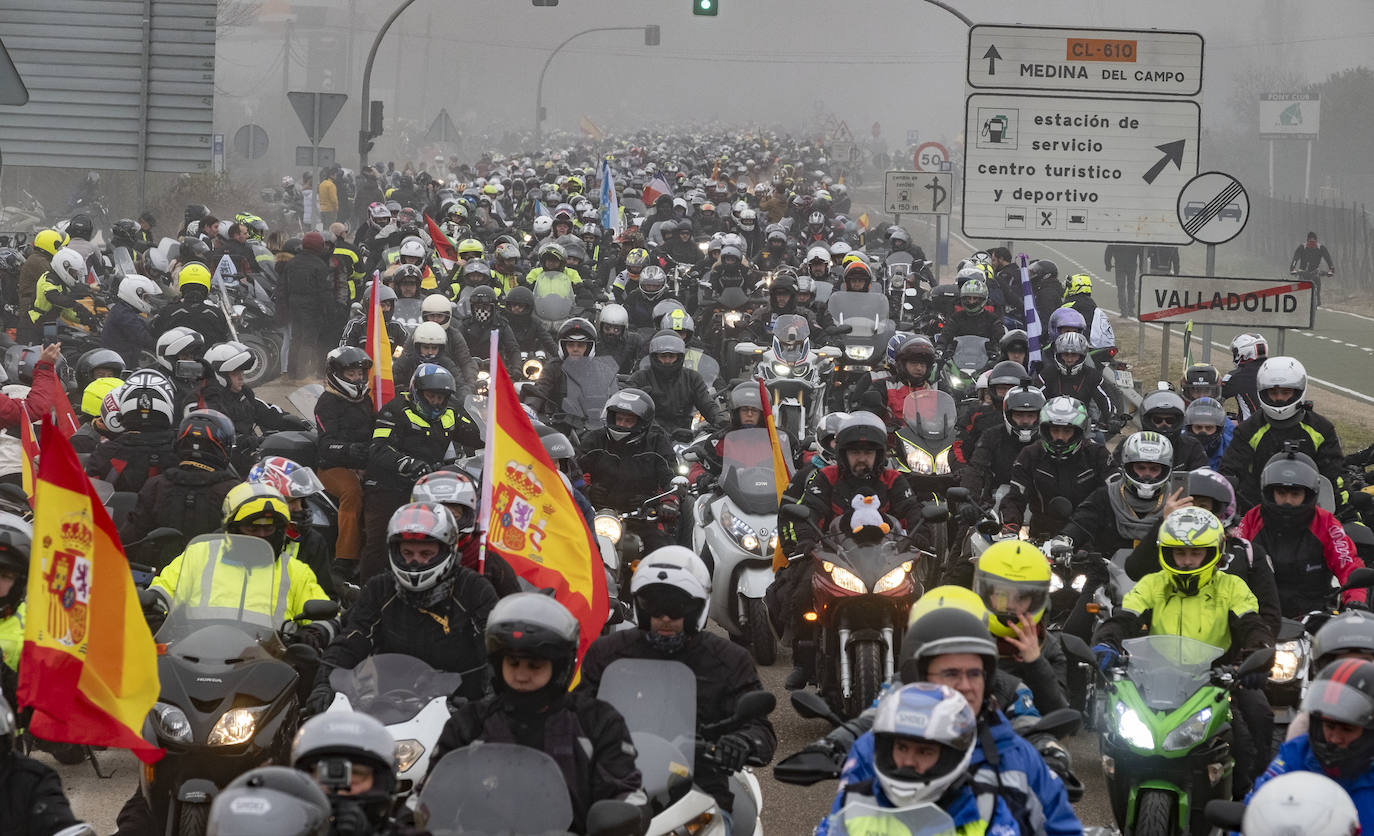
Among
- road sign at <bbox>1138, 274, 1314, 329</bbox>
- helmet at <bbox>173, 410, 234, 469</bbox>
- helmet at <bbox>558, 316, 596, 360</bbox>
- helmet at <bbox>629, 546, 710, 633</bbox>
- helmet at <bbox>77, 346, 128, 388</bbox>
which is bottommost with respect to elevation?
helmet at <bbox>629, 546, 710, 633</bbox>

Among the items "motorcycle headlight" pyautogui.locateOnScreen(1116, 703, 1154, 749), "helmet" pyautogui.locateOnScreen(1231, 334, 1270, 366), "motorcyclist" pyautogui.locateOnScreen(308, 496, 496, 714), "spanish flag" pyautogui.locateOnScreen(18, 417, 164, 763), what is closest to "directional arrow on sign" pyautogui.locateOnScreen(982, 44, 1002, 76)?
"helmet" pyautogui.locateOnScreen(1231, 334, 1270, 366)

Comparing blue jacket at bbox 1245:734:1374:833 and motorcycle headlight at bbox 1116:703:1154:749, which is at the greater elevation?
blue jacket at bbox 1245:734:1374:833

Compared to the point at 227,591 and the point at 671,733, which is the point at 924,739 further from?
the point at 227,591

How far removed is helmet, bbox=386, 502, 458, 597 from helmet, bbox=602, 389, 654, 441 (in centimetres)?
475

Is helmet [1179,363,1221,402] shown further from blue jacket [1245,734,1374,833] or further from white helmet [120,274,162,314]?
blue jacket [1245,734,1374,833]

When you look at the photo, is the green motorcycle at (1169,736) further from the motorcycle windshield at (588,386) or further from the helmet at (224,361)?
the helmet at (224,361)

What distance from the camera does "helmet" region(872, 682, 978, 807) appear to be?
508 centimetres

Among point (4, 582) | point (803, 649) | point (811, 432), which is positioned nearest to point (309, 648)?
point (4, 582)

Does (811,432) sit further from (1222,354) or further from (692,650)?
(1222,354)

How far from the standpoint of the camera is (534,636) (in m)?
6.27

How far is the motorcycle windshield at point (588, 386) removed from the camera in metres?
15.2

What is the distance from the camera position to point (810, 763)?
6.14 meters

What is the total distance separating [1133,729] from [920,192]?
25841mm

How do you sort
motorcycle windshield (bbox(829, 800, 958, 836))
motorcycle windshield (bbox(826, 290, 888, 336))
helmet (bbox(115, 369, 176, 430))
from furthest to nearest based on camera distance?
motorcycle windshield (bbox(826, 290, 888, 336))
helmet (bbox(115, 369, 176, 430))
motorcycle windshield (bbox(829, 800, 958, 836))
